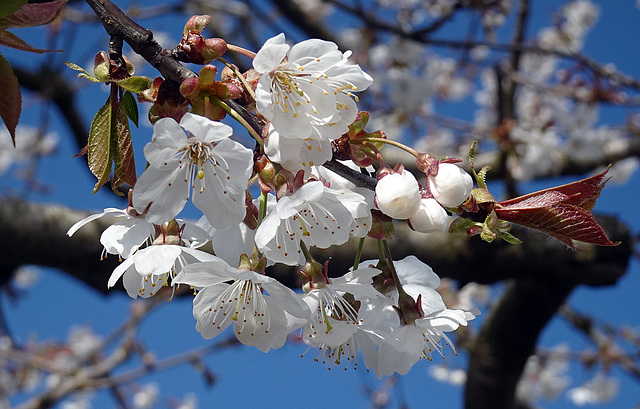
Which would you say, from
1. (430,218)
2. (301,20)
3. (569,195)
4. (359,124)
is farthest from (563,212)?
(301,20)

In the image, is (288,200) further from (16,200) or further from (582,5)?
(582,5)

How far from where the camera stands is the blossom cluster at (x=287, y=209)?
0.62 metres

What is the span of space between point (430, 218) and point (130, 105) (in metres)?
0.41

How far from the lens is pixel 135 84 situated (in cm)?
65

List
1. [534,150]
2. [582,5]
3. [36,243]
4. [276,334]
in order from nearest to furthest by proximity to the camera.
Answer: [276,334] → [36,243] → [534,150] → [582,5]

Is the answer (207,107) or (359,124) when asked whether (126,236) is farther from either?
(359,124)

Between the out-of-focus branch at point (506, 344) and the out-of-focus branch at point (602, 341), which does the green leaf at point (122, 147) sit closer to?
the out-of-focus branch at point (506, 344)

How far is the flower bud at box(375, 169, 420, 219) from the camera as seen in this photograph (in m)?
0.60

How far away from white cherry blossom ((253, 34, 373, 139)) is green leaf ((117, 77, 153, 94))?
134 mm

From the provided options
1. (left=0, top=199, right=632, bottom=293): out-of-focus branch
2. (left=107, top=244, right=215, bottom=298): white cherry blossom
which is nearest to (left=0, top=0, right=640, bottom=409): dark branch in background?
(left=0, top=199, right=632, bottom=293): out-of-focus branch

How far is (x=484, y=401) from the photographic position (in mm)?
2572

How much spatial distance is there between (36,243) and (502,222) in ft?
5.32

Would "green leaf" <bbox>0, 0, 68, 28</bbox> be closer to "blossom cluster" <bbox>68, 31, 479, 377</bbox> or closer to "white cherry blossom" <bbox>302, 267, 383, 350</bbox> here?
"blossom cluster" <bbox>68, 31, 479, 377</bbox>

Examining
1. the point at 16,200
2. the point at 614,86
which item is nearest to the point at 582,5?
the point at 614,86
